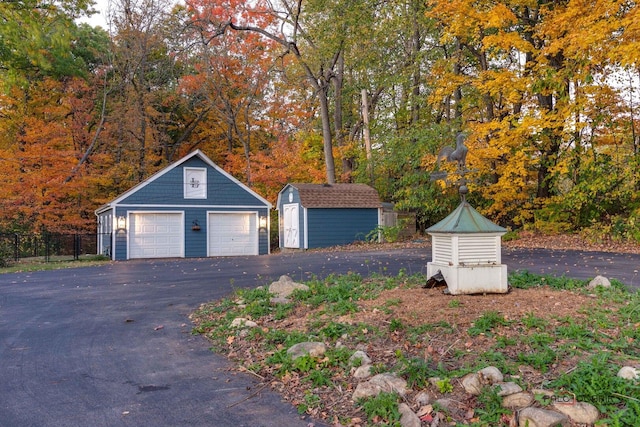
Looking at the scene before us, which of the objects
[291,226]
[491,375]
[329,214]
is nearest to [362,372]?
[491,375]

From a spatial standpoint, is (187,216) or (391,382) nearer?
(391,382)

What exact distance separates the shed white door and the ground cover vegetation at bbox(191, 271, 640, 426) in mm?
15624

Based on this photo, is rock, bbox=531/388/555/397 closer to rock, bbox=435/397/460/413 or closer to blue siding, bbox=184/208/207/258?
rock, bbox=435/397/460/413

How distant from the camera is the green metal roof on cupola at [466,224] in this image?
5675mm

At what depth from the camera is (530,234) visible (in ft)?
57.8

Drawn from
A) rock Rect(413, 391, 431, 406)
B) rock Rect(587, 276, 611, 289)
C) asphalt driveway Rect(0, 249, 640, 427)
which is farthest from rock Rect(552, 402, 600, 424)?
rock Rect(587, 276, 611, 289)

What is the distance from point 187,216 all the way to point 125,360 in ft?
54.8

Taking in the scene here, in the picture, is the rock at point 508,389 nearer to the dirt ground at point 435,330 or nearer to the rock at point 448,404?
the dirt ground at point 435,330

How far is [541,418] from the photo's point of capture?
2.88 metres

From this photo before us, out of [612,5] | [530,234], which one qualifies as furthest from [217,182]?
[612,5]

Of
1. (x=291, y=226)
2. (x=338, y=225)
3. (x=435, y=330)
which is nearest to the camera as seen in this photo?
(x=435, y=330)

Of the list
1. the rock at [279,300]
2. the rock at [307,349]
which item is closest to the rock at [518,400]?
the rock at [307,349]

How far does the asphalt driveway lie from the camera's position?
3396mm

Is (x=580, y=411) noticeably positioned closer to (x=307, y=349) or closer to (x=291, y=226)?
(x=307, y=349)
